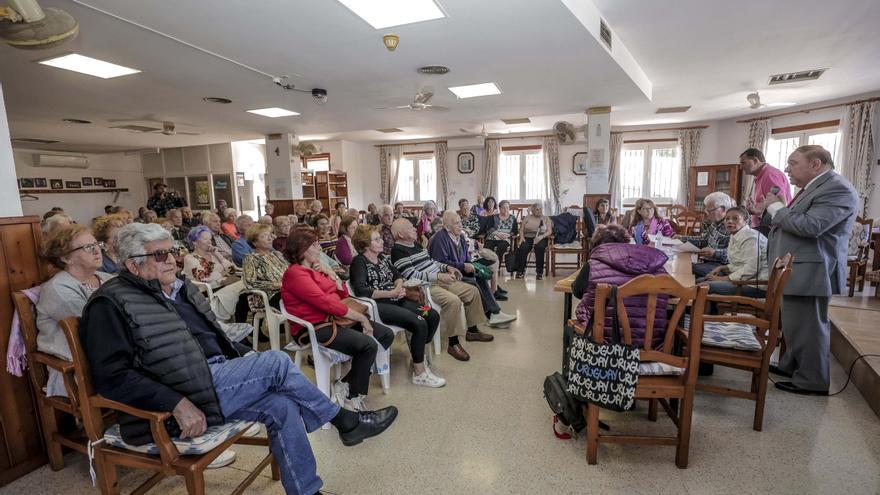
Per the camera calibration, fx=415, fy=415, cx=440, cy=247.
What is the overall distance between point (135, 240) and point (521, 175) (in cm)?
918

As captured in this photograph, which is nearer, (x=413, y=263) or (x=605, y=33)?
(x=413, y=263)

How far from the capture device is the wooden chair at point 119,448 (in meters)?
1.27

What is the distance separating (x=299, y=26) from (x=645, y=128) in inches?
315

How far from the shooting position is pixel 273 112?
20.1ft

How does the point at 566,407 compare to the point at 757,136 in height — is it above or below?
below

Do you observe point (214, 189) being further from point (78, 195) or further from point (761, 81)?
point (761, 81)

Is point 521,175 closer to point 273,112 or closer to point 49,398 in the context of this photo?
point 273,112

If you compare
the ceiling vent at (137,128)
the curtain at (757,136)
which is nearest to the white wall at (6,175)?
the ceiling vent at (137,128)

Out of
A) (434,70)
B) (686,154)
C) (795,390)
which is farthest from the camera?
(686,154)

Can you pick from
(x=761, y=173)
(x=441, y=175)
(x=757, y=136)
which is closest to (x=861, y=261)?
(x=761, y=173)

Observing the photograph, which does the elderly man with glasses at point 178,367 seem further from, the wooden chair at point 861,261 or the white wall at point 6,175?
the wooden chair at point 861,261

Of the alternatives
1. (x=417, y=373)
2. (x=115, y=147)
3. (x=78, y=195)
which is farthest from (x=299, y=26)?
(x=78, y=195)

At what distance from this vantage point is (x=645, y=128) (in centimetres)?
887

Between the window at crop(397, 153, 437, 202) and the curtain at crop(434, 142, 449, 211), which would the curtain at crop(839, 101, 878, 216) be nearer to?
the curtain at crop(434, 142, 449, 211)
